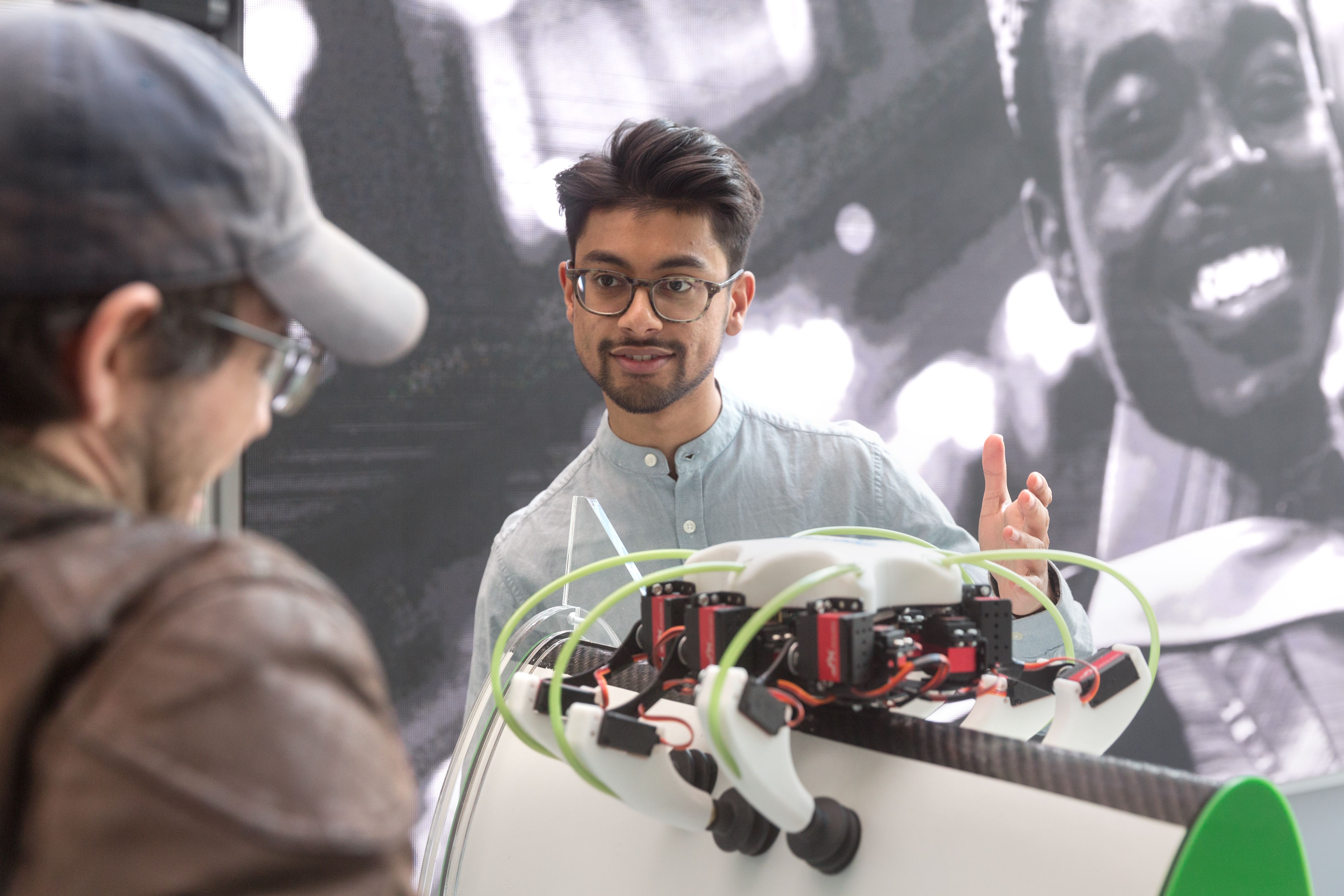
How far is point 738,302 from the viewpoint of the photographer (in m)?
1.77

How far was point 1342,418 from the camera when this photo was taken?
3.19 meters

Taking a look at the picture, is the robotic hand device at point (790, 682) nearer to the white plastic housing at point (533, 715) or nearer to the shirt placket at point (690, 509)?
the white plastic housing at point (533, 715)

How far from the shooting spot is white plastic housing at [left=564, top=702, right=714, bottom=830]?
29.0 inches

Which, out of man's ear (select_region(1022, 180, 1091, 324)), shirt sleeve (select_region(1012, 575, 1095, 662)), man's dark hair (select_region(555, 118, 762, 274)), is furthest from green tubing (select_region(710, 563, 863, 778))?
man's ear (select_region(1022, 180, 1091, 324))

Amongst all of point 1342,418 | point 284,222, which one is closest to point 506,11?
point 284,222

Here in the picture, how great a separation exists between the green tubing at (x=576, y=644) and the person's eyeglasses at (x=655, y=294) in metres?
0.81

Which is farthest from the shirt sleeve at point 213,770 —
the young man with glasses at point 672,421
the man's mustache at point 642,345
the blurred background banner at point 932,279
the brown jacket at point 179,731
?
the blurred background banner at point 932,279

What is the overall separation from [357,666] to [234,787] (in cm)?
7

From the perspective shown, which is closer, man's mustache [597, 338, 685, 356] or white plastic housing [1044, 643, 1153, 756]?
white plastic housing [1044, 643, 1153, 756]

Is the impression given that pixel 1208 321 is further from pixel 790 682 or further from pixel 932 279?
pixel 790 682

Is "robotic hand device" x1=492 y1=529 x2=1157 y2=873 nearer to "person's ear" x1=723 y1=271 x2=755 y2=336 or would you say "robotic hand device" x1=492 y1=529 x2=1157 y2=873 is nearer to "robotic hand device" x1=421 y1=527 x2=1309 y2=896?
"robotic hand device" x1=421 y1=527 x2=1309 y2=896

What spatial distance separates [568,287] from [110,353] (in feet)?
3.89

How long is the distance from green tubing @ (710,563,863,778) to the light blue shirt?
2.84 feet

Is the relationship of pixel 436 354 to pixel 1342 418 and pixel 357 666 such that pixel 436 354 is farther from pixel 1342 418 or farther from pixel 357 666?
pixel 1342 418
